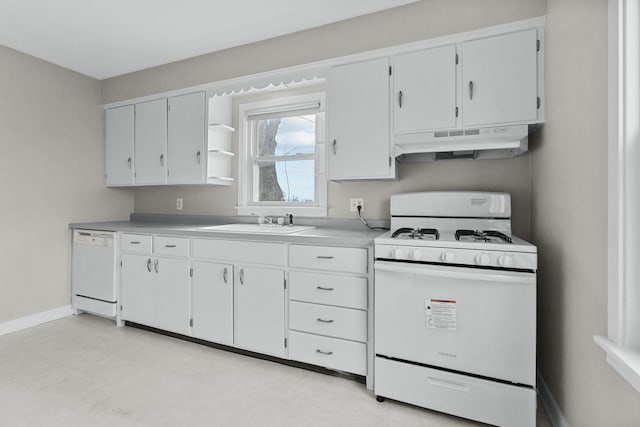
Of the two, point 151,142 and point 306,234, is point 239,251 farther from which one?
point 151,142

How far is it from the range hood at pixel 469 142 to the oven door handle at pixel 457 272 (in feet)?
2.52

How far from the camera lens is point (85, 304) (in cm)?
307

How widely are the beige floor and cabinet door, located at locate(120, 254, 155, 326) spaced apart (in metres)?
0.25

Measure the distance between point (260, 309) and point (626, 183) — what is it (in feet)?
6.53

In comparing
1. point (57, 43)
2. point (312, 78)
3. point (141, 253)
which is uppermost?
point (57, 43)

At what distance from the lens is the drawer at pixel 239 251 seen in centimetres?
218

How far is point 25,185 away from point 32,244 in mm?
534

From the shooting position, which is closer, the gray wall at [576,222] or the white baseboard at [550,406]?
the gray wall at [576,222]

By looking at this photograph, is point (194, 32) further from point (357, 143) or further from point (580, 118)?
point (580, 118)

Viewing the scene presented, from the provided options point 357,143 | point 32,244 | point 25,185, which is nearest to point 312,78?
point 357,143

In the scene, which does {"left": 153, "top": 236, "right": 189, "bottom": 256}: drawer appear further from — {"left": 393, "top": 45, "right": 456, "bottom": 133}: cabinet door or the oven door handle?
{"left": 393, "top": 45, "right": 456, "bottom": 133}: cabinet door

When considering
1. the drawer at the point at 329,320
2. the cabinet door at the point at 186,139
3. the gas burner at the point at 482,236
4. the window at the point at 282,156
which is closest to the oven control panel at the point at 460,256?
the gas burner at the point at 482,236

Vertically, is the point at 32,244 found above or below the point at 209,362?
above

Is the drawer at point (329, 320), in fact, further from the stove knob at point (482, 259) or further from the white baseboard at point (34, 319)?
the white baseboard at point (34, 319)
